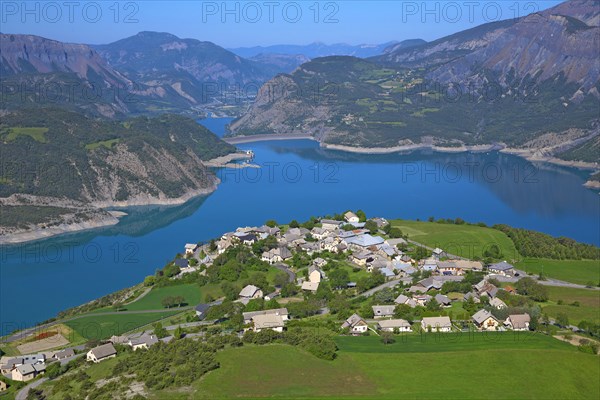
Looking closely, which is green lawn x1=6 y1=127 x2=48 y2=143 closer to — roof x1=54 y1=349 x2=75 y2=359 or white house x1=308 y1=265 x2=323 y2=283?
white house x1=308 y1=265 x2=323 y2=283

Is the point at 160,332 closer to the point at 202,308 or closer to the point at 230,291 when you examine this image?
the point at 202,308

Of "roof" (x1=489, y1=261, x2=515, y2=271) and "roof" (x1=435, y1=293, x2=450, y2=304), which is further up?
"roof" (x1=489, y1=261, x2=515, y2=271)

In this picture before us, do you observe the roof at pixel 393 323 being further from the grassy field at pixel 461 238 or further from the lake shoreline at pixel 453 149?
the lake shoreline at pixel 453 149

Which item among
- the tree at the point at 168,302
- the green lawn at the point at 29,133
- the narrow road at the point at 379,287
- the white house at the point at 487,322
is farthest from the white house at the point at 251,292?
the green lawn at the point at 29,133

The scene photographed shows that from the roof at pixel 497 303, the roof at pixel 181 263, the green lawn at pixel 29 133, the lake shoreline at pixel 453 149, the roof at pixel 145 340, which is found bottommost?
the roof at pixel 145 340

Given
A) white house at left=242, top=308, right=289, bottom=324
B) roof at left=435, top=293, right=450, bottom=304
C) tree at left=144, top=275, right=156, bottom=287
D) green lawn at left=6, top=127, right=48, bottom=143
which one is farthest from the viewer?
green lawn at left=6, top=127, right=48, bottom=143

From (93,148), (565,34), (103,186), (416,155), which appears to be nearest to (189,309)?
(103,186)

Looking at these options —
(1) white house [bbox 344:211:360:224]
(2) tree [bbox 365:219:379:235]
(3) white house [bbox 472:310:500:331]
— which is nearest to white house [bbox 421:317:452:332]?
(3) white house [bbox 472:310:500:331]

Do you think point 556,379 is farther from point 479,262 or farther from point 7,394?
point 7,394
